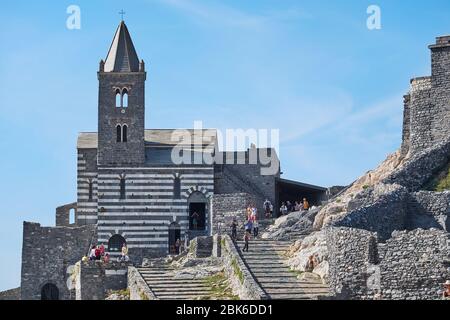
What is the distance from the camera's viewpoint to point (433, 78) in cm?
5969

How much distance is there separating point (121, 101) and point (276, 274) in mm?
26173

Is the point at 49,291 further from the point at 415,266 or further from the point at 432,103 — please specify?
the point at 415,266

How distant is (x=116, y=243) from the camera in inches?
2719

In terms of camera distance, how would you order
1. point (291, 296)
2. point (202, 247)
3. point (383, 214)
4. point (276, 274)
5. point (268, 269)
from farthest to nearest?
point (202, 247)
point (383, 214)
point (268, 269)
point (276, 274)
point (291, 296)

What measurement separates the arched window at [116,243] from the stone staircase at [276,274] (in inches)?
672

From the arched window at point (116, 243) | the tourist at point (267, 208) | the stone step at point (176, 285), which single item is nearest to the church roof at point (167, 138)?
the arched window at point (116, 243)

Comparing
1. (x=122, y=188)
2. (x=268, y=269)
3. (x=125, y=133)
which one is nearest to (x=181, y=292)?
(x=268, y=269)

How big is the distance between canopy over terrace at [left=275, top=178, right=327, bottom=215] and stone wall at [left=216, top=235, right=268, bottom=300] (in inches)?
675

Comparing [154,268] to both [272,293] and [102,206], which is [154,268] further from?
[102,206]

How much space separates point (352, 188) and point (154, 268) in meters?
10.8

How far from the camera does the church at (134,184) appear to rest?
68938 millimetres

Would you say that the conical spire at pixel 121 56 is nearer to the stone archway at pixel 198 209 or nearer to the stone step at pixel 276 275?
the stone archway at pixel 198 209
